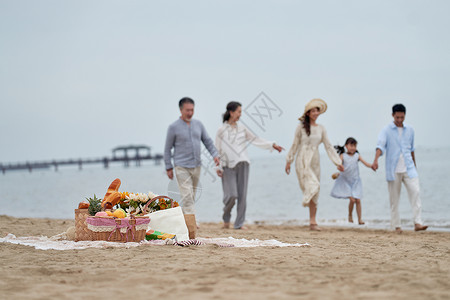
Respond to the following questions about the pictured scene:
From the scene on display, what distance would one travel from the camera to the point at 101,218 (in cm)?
584

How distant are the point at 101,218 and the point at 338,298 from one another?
3287mm

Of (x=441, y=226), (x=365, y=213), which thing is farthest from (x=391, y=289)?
(x=365, y=213)

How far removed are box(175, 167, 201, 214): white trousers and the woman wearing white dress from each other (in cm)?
166

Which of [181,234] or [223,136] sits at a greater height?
[223,136]

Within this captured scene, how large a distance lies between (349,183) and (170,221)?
532 centimetres

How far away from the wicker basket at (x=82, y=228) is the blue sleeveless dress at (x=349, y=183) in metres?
Result: 5.81

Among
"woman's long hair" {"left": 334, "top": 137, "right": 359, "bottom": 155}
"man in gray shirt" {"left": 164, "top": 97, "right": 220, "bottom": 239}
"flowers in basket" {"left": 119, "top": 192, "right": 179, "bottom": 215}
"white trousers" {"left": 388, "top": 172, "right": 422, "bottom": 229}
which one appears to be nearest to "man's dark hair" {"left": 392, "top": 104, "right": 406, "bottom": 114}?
"white trousers" {"left": 388, "top": 172, "right": 422, "bottom": 229}

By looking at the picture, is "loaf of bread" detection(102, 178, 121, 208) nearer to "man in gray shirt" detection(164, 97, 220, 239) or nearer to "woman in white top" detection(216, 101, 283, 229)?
"man in gray shirt" detection(164, 97, 220, 239)

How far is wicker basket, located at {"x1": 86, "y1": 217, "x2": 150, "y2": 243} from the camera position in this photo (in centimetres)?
586

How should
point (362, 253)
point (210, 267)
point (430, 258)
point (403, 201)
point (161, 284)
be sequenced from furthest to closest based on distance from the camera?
1. point (403, 201)
2. point (362, 253)
3. point (430, 258)
4. point (210, 267)
5. point (161, 284)

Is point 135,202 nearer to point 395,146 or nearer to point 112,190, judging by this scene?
point 112,190

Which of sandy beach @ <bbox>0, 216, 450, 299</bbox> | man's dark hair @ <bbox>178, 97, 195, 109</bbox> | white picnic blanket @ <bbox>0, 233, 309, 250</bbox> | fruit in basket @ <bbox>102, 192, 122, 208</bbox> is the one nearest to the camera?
sandy beach @ <bbox>0, 216, 450, 299</bbox>

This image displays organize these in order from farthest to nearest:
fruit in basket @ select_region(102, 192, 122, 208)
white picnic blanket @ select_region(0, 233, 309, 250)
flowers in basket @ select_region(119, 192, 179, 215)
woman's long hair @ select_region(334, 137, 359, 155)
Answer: woman's long hair @ select_region(334, 137, 359, 155) → flowers in basket @ select_region(119, 192, 179, 215) → fruit in basket @ select_region(102, 192, 122, 208) → white picnic blanket @ select_region(0, 233, 309, 250)

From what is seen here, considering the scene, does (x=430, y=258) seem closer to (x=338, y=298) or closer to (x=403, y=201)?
(x=338, y=298)
